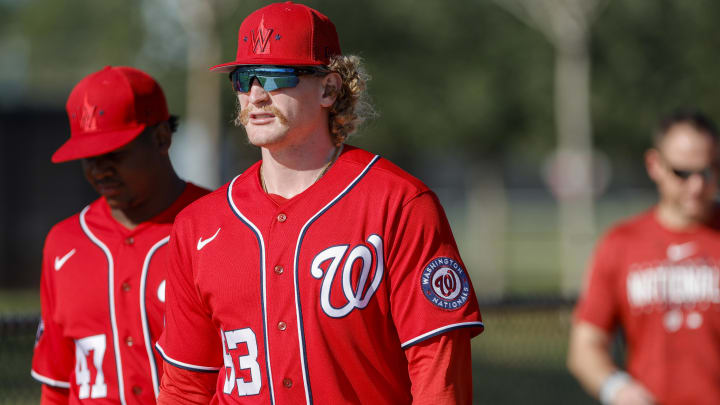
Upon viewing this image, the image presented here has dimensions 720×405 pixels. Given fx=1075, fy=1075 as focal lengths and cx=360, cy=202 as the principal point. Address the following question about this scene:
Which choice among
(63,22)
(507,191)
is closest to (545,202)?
(507,191)

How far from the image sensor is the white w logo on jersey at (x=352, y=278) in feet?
11.1

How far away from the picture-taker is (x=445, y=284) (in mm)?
3400

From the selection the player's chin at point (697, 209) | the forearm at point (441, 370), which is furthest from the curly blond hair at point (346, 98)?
the player's chin at point (697, 209)

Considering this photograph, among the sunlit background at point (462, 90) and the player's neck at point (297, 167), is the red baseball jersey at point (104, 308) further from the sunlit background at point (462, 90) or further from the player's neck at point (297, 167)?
the sunlit background at point (462, 90)

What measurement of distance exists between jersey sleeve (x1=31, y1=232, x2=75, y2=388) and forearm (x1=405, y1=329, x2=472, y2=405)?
1825mm

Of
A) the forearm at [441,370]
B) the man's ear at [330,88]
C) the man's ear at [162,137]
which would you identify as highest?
the man's ear at [330,88]

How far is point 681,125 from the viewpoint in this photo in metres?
5.71

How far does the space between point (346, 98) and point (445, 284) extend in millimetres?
785

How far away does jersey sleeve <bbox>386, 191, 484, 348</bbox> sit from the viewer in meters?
3.35

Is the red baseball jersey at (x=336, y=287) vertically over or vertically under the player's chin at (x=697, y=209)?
under

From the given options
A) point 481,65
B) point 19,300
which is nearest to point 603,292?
point 19,300

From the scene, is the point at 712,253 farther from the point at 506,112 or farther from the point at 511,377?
the point at 506,112

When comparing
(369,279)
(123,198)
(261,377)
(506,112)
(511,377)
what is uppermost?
(506,112)

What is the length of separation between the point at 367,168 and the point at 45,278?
179cm
